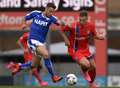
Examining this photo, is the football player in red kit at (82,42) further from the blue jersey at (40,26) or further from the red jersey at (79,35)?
the blue jersey at (40,26)

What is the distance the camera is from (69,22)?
86.3 feet

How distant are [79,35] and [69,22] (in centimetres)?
981

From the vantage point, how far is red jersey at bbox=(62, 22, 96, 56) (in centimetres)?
1647

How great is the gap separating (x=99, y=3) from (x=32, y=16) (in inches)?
392

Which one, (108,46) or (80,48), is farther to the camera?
(108,46)

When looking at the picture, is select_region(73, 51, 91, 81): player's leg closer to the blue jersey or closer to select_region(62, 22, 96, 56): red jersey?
select_region(62, 22, 96, 56): red jersey

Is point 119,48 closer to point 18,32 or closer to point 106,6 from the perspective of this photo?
point 106,6

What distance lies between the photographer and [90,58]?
54.1 ft

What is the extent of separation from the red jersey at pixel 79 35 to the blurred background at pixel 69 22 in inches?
377

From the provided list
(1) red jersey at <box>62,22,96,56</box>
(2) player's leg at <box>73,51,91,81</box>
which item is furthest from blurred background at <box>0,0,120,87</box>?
(2) player's leg at <box>73,51,91,81</box>

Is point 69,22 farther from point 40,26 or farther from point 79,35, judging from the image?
point 40,26

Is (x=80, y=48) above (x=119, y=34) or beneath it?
above

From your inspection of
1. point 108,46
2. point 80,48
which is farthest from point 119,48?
point 80,48

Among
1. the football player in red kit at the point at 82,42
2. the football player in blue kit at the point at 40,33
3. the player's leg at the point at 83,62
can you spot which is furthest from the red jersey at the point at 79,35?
the football player in blue kit at the point at 40,33
